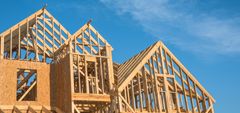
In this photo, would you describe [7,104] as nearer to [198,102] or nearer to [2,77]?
[2,77]

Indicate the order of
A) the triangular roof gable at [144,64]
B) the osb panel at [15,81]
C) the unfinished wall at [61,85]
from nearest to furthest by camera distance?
the osb panel at [15,81]
the unfinished wall at [61,85]
the triangular roof gable at [144,64]

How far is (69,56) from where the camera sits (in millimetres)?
21797

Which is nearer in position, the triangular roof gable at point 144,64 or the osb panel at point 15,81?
the osb panel at point 15,81

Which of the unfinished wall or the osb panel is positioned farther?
the unfinished wall

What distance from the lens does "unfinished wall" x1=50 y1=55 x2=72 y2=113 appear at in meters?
Result: 21.3

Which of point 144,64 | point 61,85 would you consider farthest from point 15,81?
point 144,64

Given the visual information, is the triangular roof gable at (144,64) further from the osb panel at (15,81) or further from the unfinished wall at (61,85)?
the osb panel at (15,81)

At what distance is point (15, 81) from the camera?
70.8 ft

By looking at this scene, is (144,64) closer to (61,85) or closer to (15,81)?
(61,85)

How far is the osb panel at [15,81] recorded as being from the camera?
829 inches

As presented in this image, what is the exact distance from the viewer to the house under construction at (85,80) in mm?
21344

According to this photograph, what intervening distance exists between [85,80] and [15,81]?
13.7 feet

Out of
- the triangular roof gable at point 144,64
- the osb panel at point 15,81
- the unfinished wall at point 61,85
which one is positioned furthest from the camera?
the triangular roof gable at point 144,64

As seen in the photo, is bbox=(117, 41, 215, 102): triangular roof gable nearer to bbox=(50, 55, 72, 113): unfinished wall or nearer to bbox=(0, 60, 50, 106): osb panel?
bbox=(50, 55, 72, 113): unfinished wall
